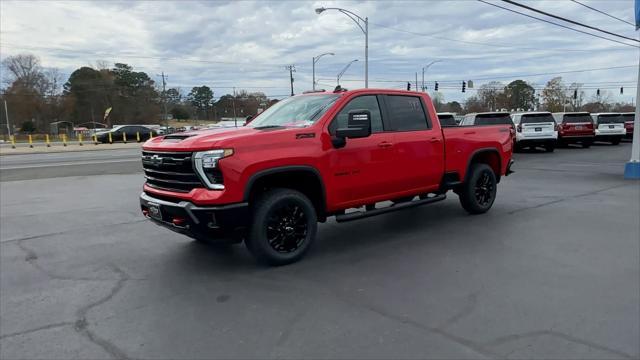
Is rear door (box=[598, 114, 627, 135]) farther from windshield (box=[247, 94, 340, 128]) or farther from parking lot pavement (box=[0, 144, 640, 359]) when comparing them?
windshield (box=[247, 94, 340, 128])

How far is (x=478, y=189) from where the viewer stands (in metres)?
7.77

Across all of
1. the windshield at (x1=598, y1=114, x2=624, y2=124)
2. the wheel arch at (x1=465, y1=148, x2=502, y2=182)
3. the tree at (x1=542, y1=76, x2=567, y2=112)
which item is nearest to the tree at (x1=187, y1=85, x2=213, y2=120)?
the tree at (x1=542, y1=76, x2=567, y2=112)

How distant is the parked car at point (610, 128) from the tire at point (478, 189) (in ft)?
73.3

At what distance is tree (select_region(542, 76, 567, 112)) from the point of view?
325 ft

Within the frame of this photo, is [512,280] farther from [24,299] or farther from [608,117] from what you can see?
[608,117]

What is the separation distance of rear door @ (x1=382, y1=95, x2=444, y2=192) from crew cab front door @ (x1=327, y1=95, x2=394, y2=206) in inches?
6.9

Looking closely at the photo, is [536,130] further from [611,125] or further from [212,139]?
[212,139]

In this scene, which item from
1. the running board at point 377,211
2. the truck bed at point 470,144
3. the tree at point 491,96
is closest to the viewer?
the running board at point 377,211

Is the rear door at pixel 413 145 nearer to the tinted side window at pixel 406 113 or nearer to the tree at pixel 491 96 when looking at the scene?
the tinted side window at pixel 406 113

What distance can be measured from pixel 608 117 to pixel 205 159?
28243mm

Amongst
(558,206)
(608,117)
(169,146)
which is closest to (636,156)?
(558,206)

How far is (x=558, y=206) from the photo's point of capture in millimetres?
8320

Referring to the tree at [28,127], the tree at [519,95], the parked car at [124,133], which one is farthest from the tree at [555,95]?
the tree at [28,127]

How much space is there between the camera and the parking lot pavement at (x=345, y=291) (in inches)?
134
